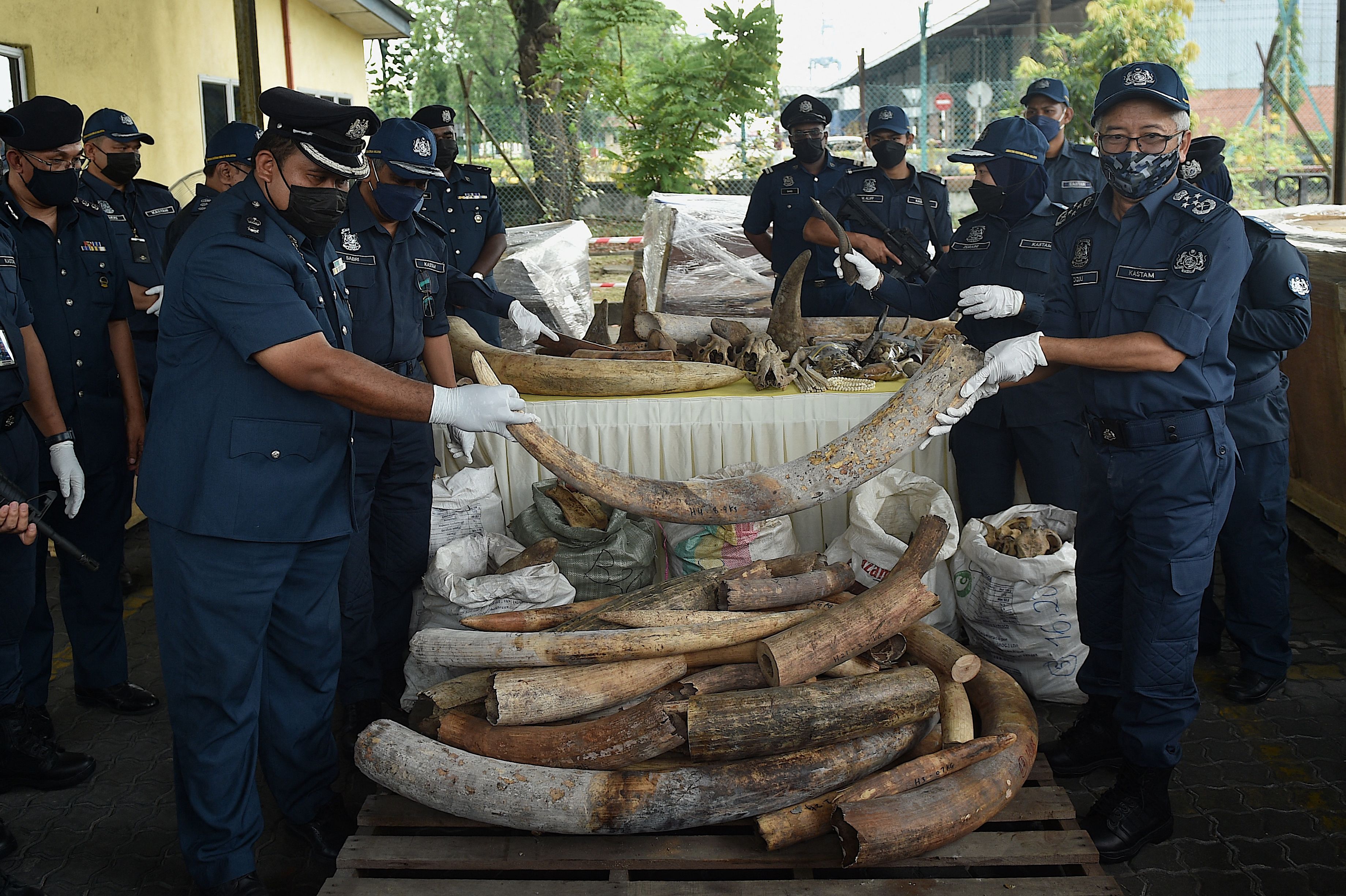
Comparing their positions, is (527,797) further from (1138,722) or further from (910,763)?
(1138,722)

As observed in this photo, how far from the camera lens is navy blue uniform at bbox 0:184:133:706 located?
321 centimetres

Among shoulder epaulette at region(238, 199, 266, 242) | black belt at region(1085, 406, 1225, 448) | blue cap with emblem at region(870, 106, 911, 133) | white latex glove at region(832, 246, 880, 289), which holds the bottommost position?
black belt at region(1085, 406, 1225, 448)

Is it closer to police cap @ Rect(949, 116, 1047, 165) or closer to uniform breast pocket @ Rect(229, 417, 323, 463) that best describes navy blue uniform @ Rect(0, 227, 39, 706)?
uniform breast pocket @ Rect(229, 417, 323, 463)

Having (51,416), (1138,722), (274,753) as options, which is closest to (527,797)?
(274,753)

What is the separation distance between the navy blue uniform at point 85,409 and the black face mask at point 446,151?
5.50ft

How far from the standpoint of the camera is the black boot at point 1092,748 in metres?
2.87

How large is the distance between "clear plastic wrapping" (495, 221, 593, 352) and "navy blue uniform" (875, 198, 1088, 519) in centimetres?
224

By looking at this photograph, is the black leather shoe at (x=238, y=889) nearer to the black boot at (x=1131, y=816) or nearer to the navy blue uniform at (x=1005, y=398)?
the black boot at (x=1131, y=816)

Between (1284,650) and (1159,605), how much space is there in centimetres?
116

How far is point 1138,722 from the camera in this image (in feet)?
8.32

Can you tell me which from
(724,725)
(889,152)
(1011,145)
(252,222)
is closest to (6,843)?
(252,222)

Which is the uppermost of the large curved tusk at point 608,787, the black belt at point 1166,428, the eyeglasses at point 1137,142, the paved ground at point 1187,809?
the eyeglasses at point 1137,142

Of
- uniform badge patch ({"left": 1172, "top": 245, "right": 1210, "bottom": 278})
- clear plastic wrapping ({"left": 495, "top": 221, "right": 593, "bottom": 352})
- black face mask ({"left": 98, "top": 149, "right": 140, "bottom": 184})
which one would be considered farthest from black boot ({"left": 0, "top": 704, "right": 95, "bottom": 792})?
uniform badge patch ({"left": 1172, "top": 245, "right": 1210, "bottom": 278})

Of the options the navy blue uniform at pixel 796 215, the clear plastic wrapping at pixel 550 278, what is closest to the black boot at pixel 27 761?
the clear plastic wrapping at pixel 550 278
